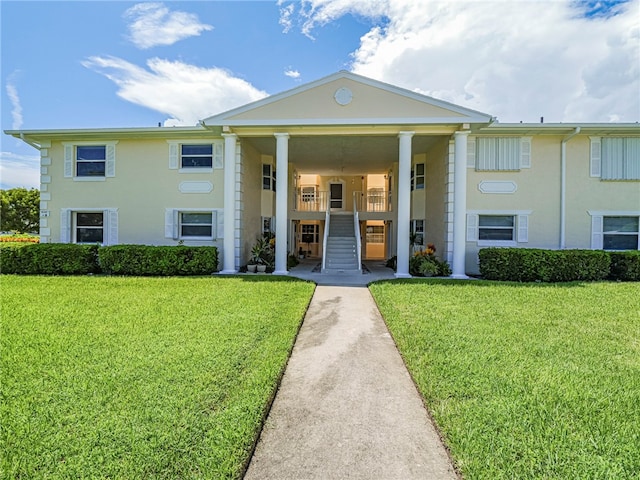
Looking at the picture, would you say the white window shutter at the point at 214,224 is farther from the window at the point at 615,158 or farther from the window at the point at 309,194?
the window at the point at 615,158

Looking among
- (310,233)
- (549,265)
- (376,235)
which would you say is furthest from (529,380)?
(376,235)

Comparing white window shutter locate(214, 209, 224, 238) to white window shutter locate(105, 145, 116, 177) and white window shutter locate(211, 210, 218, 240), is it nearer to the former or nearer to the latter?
white window shutter locate(211, 210, 218, 240)

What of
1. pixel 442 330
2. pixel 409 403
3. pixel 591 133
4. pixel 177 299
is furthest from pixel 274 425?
pixel 591 133

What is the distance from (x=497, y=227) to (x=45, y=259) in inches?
600

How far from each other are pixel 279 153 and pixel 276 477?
9394 millimetres

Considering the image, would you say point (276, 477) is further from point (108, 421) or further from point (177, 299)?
point (177, 299)

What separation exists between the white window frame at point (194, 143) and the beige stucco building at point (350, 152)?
52 millimetres

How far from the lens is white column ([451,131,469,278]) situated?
981 cm

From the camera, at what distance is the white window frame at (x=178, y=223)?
11.5 metres

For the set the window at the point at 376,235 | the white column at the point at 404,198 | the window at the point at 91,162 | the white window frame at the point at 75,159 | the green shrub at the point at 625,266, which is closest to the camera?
the green shrub at the point at 625,266

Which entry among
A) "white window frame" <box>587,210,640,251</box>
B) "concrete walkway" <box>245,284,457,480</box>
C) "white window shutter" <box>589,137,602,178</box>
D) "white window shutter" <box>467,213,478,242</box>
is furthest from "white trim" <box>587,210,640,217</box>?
"concrete walkway" <box>245,284,457,480</box>

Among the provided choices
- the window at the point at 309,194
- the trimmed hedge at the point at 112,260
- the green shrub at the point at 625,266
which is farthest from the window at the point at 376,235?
the trimmed hedge at the point at 112,260

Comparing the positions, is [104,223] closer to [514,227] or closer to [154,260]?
[154,260]

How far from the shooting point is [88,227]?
12023 mm
